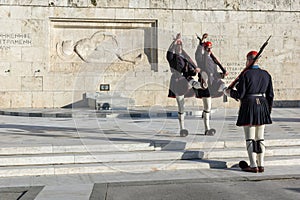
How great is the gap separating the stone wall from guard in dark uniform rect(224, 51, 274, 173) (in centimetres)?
1125

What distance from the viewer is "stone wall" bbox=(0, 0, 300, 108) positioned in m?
17.8

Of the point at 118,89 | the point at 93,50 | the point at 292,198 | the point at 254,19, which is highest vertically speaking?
the point at 254,19

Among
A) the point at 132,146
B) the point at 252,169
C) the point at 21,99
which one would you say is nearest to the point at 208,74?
the point at 132,146

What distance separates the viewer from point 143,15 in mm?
18734

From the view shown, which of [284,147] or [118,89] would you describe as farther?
[118,89]

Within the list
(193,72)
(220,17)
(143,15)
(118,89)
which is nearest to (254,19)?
(220,17)

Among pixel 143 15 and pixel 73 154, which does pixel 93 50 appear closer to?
pixel 143 15

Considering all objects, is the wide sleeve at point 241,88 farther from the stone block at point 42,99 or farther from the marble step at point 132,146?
the stone block at point 42,99

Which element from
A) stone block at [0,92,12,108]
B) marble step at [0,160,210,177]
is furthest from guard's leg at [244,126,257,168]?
stone block at [0,92,12,108]

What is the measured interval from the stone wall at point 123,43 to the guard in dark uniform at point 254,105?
11.3m

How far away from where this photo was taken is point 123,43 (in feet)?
63.5

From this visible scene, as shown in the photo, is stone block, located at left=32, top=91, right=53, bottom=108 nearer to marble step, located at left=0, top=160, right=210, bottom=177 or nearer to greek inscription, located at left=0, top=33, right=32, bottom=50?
greek inscription, located at left=0, top=33, right=32, bottom=50

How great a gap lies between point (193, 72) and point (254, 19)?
1125 cm

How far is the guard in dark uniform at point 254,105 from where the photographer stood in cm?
724
